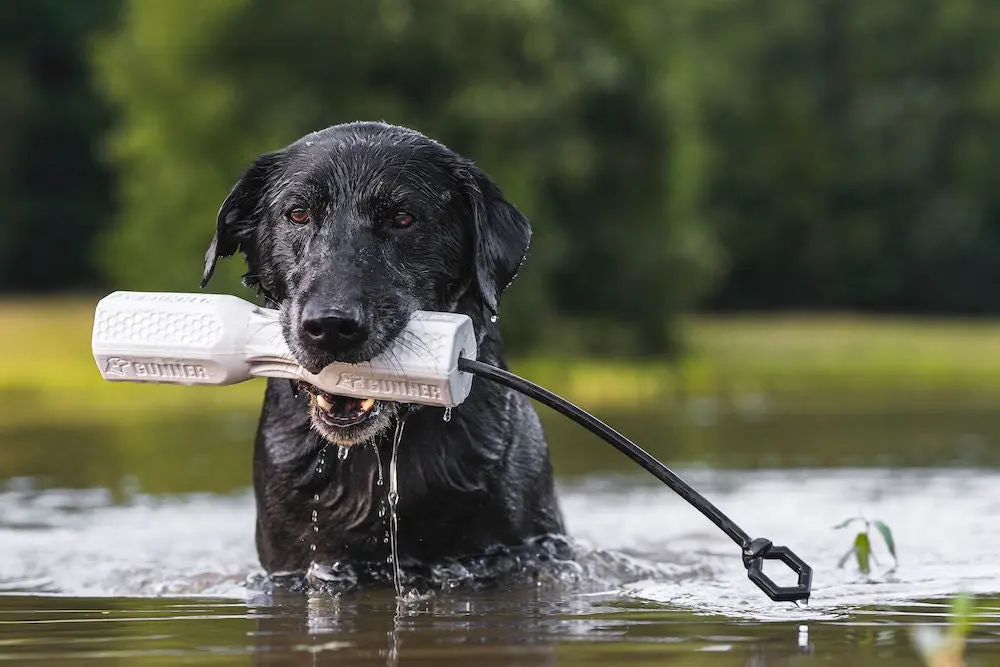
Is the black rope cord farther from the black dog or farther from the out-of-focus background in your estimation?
the out-of-focus background

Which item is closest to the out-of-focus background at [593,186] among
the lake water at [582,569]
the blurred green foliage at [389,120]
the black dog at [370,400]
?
the blurred green foliage at [389,120]

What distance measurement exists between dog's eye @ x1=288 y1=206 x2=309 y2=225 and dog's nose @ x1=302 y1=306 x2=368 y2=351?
773mm

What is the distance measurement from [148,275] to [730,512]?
67.6 feet

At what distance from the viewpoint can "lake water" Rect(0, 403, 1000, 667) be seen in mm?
4488

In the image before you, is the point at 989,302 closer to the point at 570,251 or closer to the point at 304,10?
the point at 570,251

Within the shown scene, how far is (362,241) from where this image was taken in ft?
17.7

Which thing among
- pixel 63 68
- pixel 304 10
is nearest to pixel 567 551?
pixel 304 10

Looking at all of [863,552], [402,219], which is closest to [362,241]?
[402,219]

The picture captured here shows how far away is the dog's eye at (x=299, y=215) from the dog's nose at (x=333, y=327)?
0.77 meters

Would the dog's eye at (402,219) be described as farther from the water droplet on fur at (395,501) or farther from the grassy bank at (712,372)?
the grassy bank at (712,372)

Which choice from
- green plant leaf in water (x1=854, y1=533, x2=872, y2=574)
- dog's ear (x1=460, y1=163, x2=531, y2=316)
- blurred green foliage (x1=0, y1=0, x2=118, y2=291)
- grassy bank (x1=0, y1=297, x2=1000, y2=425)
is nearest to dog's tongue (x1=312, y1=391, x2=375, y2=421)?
dog's ear (x1=460, y1=163, x2=531, y2=316)

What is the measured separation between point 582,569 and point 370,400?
1.28 metres

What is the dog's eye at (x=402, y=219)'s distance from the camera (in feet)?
18.3

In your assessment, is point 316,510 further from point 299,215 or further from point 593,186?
point 593,186
